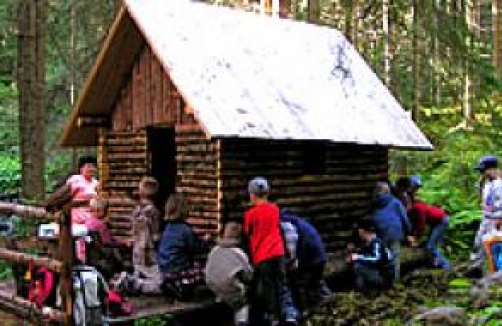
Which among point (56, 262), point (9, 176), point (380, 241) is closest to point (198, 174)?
point (380, 241)

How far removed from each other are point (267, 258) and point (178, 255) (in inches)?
46.7

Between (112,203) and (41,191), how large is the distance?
220 cm

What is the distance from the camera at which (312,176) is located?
12.0 metres

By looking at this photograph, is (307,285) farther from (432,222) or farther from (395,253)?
(432,222)

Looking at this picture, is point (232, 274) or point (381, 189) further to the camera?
point (381, 189)

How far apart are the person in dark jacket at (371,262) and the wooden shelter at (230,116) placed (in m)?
1.08

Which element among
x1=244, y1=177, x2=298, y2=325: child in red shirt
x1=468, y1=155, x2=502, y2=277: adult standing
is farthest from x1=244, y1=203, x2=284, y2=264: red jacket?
x1=468, y1=155, x2=502, y2=277: adult standing

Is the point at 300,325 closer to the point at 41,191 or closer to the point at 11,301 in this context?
the point at 11,301

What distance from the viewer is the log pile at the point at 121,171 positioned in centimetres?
1185

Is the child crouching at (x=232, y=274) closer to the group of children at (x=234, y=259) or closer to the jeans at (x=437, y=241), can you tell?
the group of children at (x=234, y=259)

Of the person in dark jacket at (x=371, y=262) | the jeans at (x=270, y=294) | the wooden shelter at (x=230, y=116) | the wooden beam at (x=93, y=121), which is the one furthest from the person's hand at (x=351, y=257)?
the wooden beam at (x=93, y=121)

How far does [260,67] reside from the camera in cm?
1180

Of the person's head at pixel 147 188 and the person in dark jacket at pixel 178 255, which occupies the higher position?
the person's head at pixel 147 188

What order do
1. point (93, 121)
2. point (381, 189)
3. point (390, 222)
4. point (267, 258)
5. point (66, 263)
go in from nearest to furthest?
point (66, 263), point (267, 258), point (390, 222), point (381, 189), point (93, 121)
